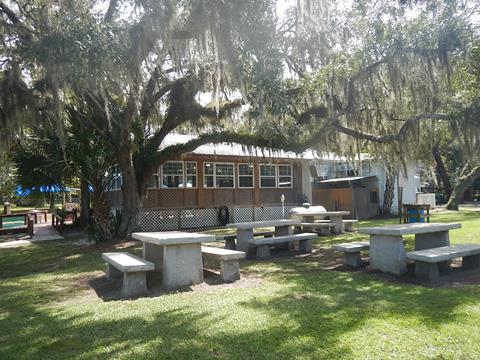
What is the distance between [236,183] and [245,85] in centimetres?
911

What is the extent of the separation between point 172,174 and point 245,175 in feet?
11.5

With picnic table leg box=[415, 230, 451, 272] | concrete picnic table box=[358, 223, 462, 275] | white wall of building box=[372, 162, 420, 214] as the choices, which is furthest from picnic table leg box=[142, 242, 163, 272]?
white wall of building box=[372, 162, 420, 214]

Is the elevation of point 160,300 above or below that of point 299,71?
below

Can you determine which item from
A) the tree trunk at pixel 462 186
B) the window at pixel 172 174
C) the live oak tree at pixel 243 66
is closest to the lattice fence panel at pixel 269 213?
the window at pixel 172 174

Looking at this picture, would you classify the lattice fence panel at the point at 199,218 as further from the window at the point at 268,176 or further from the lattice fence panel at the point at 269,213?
the window at the point at 268,176

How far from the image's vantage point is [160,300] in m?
5.06

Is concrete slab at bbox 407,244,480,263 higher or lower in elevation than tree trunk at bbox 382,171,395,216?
lower

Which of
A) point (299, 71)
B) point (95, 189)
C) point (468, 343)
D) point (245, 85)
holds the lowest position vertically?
point (468, 343)

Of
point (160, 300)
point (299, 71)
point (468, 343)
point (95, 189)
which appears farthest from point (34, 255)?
point (468, 343)

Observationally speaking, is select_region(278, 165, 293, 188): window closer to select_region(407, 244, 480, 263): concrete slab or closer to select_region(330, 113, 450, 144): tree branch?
select_region(330, 113, 450, 144): tree branch

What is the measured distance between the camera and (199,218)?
17.3 metres

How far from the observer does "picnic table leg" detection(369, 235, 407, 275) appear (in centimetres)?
629

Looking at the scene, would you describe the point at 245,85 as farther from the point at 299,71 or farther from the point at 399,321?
the point at 399,321

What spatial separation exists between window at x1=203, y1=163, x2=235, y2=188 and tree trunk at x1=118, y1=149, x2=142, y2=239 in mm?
5257
